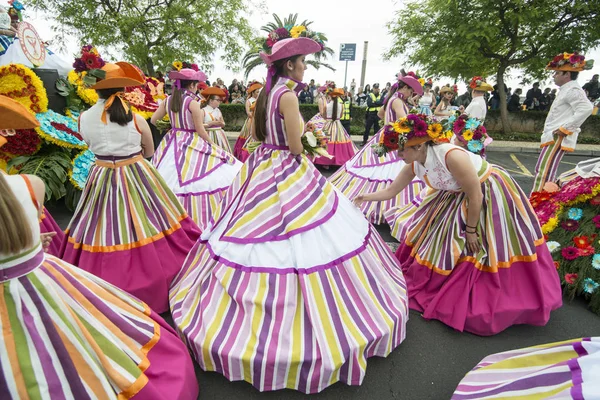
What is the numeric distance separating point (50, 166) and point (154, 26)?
487 inches

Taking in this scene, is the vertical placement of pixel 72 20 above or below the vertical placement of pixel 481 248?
above

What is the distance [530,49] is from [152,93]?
1444cm

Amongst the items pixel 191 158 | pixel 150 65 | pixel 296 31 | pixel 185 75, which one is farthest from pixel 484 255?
pixel 150 65

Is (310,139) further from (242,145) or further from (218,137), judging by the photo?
(242,145)

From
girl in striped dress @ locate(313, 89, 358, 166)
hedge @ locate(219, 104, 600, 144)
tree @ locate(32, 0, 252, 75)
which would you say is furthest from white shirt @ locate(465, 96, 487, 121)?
tree @ locate(32, 0, 252, 75)

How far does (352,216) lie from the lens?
9.37 ft

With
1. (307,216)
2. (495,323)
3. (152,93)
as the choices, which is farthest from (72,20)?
(495,323)

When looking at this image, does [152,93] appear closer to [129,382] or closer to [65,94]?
[65,94]

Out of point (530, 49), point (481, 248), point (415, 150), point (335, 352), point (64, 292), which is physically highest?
point (530, 49)

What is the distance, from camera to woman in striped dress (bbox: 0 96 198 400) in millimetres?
1462

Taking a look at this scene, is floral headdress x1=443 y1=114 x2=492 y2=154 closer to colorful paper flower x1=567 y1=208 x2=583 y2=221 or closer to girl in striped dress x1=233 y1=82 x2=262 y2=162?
colorful paper flower x1=567 y1=208 x2=583 y2=221

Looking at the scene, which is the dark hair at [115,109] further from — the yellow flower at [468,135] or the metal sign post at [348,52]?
the metal sign post at [348,52]

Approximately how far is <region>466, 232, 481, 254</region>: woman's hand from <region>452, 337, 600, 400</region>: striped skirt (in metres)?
0.91

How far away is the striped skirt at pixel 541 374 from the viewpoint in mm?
1427
